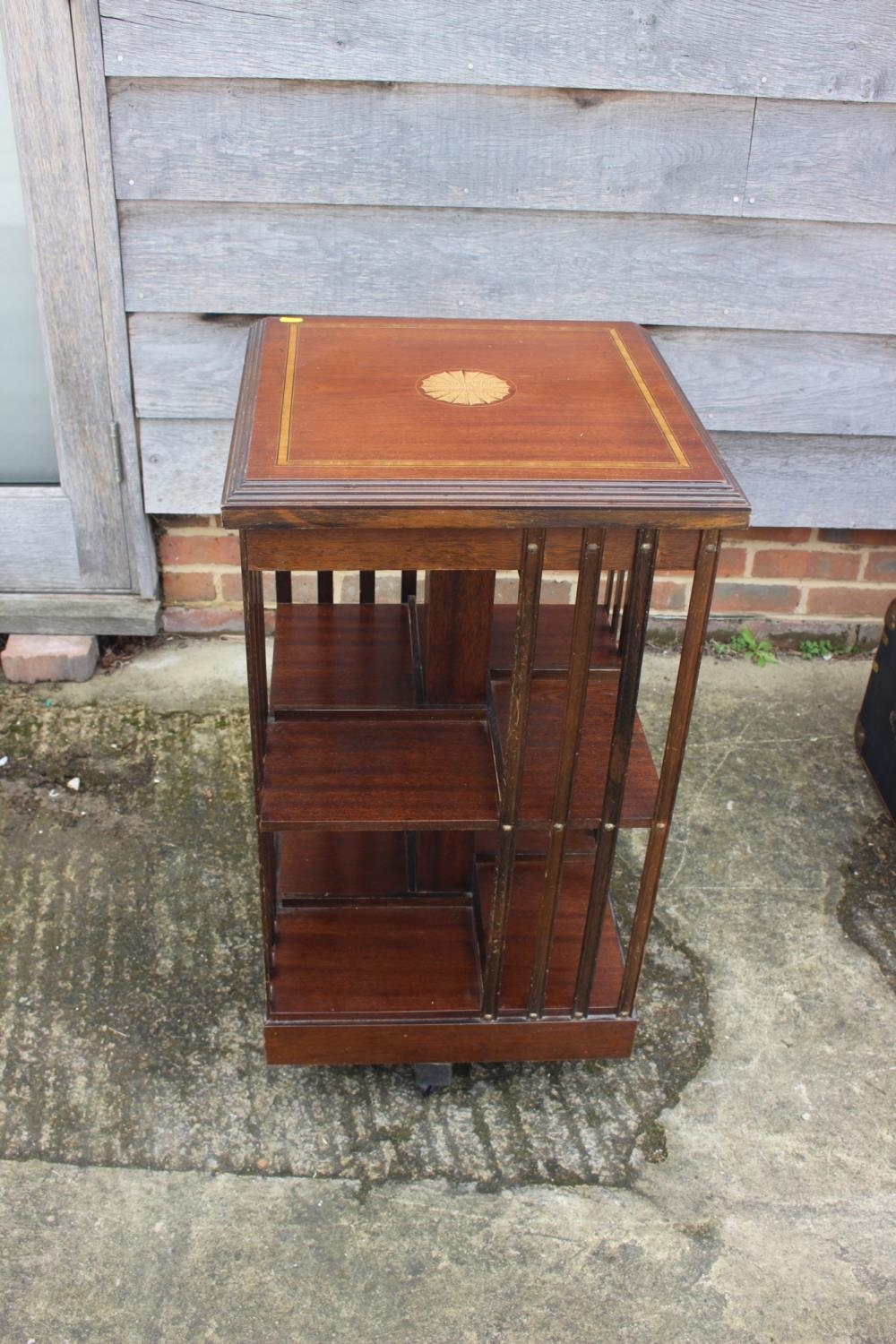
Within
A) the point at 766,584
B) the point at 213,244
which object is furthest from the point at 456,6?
the point at 766,584

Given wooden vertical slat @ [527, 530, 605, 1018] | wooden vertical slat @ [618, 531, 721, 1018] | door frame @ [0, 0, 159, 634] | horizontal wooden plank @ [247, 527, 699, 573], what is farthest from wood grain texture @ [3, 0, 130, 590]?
wooden vertical slat @ [618, 531, 721, 1018]

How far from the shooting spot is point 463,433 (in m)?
1.78

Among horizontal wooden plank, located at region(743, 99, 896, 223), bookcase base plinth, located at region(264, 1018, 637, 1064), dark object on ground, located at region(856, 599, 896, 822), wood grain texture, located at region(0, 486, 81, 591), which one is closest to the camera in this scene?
bookcase base plinth, located at region(264, 1018, 637, 1064)

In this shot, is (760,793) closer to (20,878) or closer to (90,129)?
(20,878)

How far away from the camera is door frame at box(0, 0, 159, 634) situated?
2576 millimetres

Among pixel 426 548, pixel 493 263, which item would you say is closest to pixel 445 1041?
pixel 426 548

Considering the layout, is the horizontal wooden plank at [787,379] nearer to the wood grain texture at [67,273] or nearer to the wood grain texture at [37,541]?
the wood grain texture at [67,273]

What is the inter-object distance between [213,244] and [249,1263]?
2.08 metres

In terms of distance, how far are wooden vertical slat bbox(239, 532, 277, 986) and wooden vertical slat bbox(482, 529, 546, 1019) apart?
1.24ft

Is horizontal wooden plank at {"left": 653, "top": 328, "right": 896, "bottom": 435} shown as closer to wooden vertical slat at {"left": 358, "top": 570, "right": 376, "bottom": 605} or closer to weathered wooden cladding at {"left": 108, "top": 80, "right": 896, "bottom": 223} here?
weathered wooden cladding at {"left": 108, "top": 80, "right": 896, "bottom": 223}

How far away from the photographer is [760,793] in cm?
296

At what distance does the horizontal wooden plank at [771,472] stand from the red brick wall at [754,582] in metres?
0.13

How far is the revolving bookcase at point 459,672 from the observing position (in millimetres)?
1673

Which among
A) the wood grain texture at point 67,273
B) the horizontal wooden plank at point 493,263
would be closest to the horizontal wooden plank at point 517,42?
the wood grain texture at point 67,273
